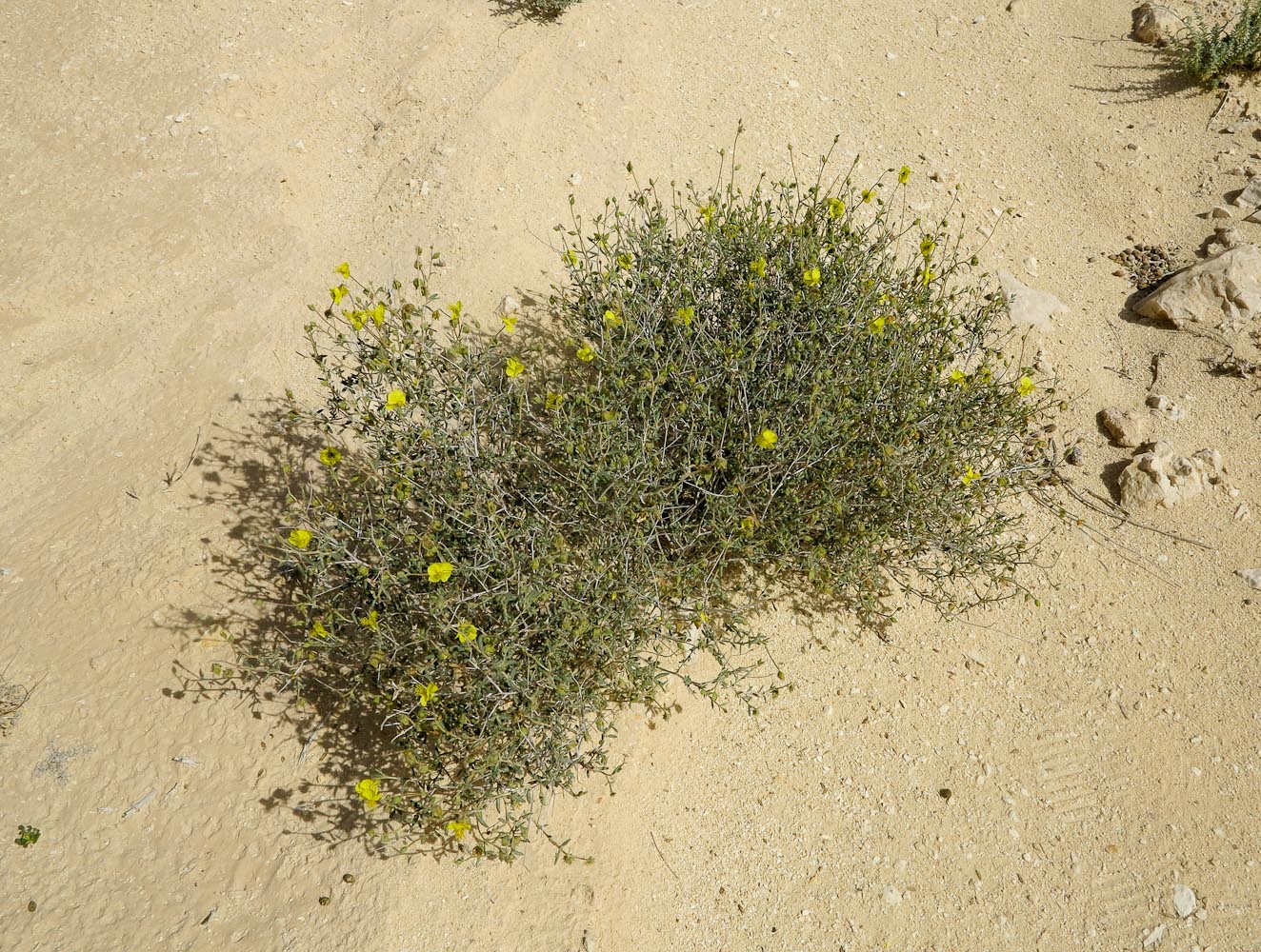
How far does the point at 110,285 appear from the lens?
13.6 feet

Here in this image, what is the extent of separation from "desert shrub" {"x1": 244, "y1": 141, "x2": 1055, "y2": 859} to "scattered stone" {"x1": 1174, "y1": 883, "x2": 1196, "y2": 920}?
1120 millimetres

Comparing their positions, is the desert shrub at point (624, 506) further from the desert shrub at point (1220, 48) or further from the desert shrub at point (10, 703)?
the desert shrub at point (1220, 48)

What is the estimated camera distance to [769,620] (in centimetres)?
310

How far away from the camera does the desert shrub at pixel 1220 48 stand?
4.73 metres

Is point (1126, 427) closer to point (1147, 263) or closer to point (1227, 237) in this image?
point (1147, 263)

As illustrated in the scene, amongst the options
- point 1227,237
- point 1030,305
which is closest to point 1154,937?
point 1030,305

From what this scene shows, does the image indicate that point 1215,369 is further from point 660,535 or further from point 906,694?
point 660,535

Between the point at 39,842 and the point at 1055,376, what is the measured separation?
446 centimetres

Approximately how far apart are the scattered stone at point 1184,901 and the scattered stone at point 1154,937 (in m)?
0.08

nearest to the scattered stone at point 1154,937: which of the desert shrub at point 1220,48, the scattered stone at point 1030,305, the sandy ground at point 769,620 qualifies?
the sandy ground at point 769,620

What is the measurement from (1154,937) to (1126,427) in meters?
2.11

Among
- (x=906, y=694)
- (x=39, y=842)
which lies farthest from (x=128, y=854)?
(x=906, y=694)

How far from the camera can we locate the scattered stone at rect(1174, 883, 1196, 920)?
2578mm

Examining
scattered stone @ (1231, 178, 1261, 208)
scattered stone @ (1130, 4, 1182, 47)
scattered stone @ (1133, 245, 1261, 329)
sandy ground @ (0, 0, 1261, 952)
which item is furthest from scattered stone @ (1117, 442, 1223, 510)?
scattered stone @ (1130, 4, 1182, 47)
